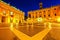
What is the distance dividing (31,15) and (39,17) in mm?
5822

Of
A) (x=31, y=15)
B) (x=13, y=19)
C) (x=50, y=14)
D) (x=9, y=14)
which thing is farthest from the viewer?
(x=31, y=15)

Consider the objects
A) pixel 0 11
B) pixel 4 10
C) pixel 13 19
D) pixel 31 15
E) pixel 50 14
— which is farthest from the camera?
pixel 31 15

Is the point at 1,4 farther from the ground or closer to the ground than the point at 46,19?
farther from the ground

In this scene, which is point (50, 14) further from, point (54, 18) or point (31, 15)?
point (31, 15)

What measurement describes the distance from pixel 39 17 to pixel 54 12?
8.92 m

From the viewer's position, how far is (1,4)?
33.7 metres

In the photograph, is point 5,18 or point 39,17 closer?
point 5,18

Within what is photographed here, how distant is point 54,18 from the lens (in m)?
43.4

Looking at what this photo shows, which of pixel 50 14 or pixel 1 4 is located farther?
pixel 50 14

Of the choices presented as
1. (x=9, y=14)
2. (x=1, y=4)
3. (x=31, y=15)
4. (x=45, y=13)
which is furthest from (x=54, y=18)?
(x=1, y=4)

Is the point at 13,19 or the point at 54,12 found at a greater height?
the point at 54,12

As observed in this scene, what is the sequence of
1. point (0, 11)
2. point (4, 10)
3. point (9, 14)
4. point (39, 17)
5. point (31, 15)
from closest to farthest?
point (0, 11), point (4, 10), point (9, 14), point (39, 17), point (31, 15)

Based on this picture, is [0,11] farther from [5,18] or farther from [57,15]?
[57,15]

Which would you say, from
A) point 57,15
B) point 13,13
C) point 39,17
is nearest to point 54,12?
point 57,15
